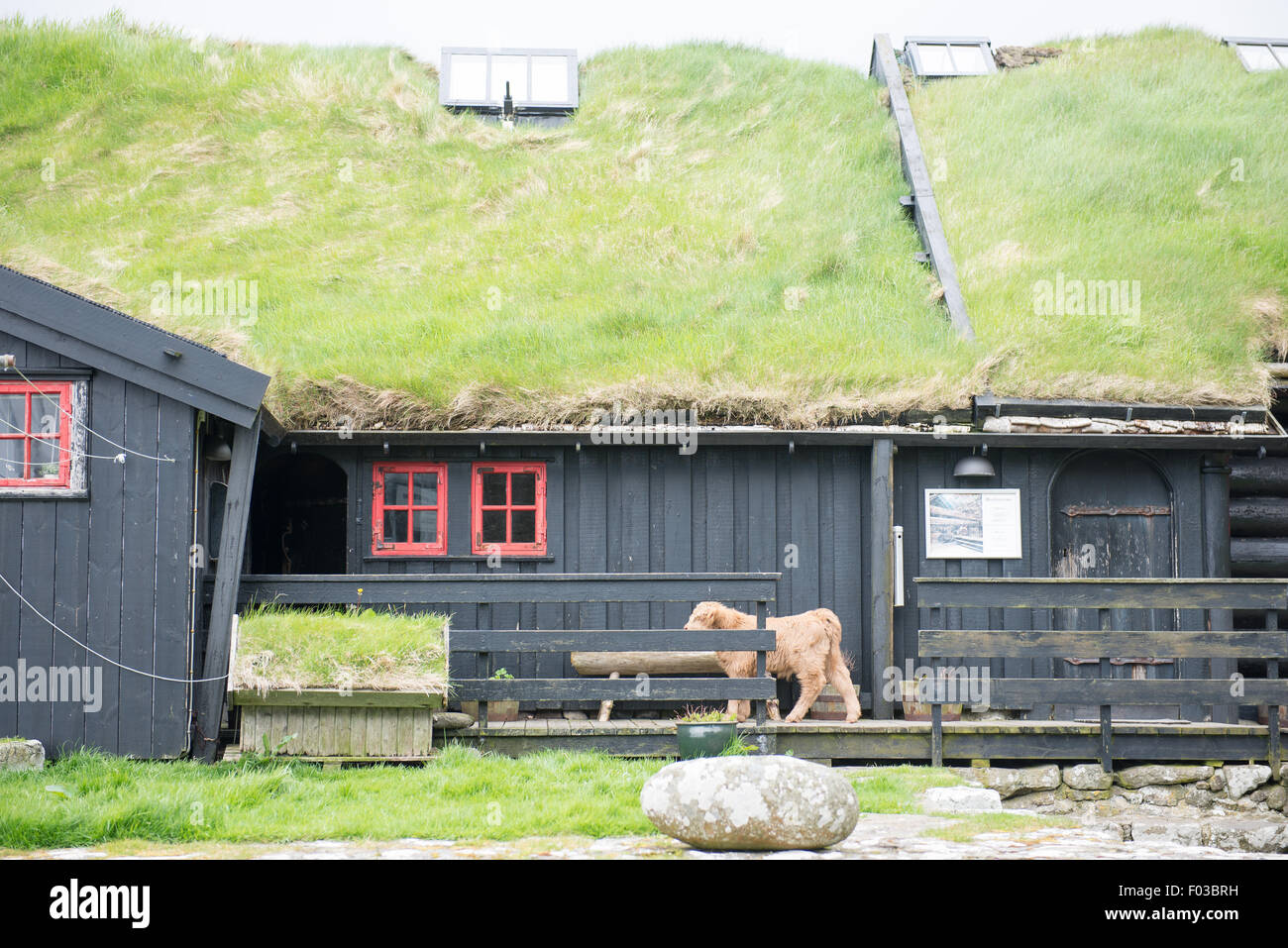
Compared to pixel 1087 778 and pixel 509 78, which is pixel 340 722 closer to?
pixel 1087 778

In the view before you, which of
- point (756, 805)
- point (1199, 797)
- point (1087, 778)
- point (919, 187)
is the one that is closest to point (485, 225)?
point (919, 187)

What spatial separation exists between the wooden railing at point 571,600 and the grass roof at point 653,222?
1.97 metres

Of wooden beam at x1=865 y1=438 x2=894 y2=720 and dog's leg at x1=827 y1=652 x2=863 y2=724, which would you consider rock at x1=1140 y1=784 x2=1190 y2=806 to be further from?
dog's leg at x1=827 y1=652 x2=863 y2=724

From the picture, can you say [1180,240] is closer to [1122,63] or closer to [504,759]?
[1122,63]

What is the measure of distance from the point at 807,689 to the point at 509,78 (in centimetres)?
1606

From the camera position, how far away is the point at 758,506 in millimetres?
11719

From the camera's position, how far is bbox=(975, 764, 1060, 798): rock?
32.4 ft

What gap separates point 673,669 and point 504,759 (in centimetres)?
248

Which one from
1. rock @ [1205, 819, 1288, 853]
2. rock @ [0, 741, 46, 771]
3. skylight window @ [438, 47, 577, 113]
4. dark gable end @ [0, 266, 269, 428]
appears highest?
skylight window @ [438, 47, 577, 113]

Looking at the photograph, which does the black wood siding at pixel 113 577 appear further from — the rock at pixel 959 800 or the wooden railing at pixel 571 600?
the rock at pixel 959 800

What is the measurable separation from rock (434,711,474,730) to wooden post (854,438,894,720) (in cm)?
387

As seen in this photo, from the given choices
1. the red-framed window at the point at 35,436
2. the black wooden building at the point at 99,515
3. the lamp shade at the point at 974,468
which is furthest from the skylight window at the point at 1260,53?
the red-framed window at the point at 35,436

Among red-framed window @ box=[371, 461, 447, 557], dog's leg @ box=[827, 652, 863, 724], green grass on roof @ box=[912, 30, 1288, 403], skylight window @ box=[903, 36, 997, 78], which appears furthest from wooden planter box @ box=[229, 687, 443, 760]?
skylight window @ box=[903, 36, 997, 78]

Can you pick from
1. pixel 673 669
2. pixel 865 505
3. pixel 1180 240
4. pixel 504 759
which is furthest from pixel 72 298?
pixel 1180 240
